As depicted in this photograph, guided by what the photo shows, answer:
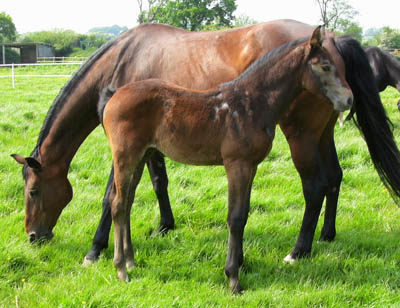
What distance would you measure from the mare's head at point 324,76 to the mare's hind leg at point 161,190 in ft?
6.11

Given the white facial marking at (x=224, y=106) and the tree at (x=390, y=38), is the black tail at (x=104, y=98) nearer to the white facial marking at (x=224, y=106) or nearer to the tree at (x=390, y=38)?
the white facial marking at (x=224, y=106)

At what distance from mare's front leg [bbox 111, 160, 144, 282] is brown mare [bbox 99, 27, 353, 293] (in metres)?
0.01

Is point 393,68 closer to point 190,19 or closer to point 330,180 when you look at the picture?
point 330,180

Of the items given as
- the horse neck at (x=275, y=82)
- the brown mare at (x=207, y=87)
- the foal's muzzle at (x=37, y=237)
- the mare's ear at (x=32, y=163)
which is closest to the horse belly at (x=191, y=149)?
the horse neck at (x=275, y=82)

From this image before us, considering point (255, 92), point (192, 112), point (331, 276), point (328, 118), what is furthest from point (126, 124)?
point (331, 276)

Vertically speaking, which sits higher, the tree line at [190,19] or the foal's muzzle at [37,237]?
the tree line at [190,19]

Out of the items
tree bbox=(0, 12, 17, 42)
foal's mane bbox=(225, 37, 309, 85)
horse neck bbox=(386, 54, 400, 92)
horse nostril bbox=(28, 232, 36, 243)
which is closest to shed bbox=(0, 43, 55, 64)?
tree bbox=(0, 12, 17, 42)

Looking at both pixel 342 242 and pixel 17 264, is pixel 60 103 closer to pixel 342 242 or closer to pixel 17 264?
pixel 17 264

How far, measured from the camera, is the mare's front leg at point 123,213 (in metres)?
3.26

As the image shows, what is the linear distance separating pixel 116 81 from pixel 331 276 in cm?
269

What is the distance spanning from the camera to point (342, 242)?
4000 mm

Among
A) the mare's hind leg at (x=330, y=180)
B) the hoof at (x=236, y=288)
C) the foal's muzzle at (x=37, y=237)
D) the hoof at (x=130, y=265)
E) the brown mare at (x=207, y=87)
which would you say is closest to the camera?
the hoof at (x=236, y=288)

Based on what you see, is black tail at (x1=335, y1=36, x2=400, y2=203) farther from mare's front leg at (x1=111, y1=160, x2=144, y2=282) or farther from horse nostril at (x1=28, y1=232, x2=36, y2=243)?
horse nostril at (x1=28, y1=232, x2=36, y2=243)

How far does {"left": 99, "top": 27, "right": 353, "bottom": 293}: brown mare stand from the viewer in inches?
119
